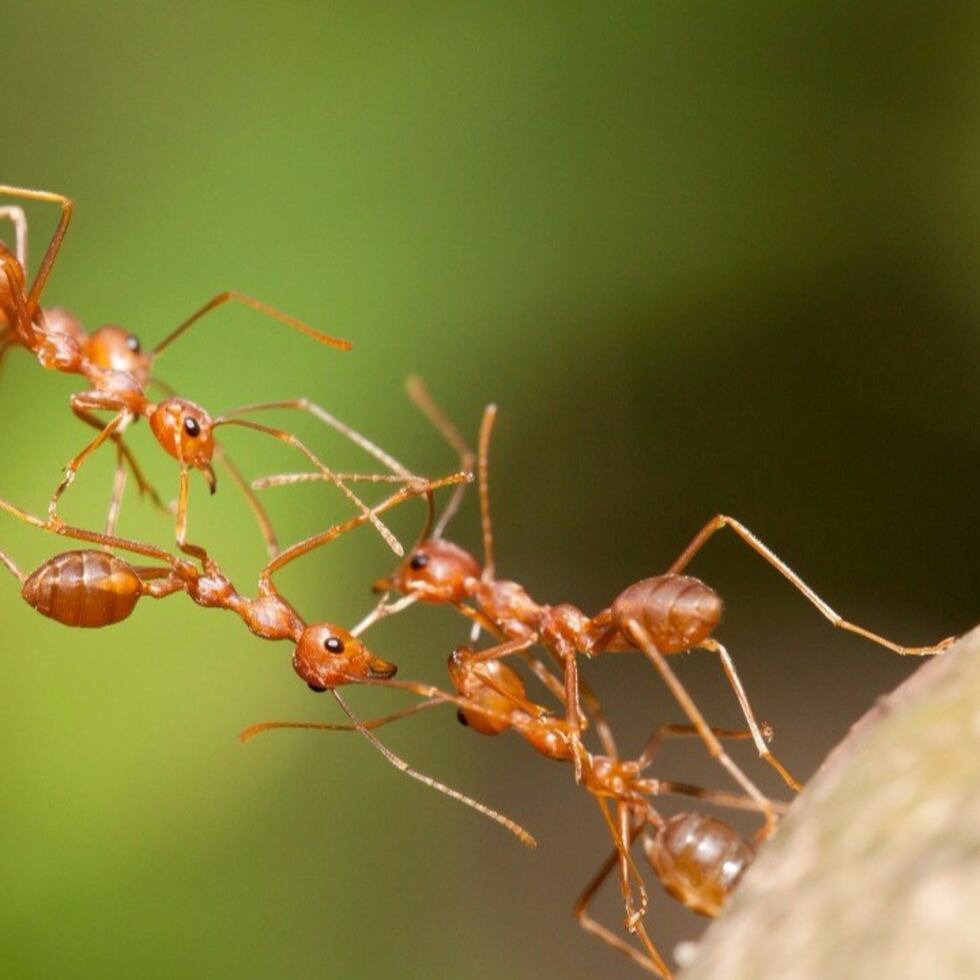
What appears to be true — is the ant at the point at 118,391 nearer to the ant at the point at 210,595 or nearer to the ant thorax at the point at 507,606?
the ant at the point at 210,595

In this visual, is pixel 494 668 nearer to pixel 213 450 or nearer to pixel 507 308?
pixel 213 450

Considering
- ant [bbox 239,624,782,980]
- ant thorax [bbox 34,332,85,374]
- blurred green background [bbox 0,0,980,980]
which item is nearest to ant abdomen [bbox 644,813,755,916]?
ant [bbox 239,624,782,980]

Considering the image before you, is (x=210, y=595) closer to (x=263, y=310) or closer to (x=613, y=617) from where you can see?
(x=263, y=310)

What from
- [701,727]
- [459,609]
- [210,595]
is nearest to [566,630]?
[459,609]

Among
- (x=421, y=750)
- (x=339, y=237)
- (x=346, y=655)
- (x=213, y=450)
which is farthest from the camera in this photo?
(x=421, y=750)

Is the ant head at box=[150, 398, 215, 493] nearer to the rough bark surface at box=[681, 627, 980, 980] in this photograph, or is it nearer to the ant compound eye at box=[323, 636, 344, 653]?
the ant compound eye at box=[323, 636, 344, 653]

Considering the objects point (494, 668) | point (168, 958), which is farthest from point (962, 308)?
point (168, 958)
